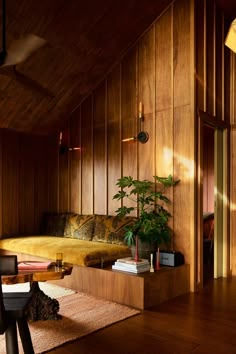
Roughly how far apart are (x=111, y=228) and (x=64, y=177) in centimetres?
162

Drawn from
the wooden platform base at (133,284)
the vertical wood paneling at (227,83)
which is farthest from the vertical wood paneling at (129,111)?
the wooden platform base at (133,284)

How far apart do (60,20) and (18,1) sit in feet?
2.04

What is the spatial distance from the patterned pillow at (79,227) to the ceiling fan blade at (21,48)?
3051mm

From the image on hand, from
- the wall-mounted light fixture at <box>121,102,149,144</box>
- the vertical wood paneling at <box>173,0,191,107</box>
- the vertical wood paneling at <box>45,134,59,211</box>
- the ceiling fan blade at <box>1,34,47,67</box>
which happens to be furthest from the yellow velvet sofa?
the ceiling fan blade at <box>1,34,47,67</box>

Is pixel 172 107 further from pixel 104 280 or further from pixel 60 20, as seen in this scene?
pixel 104 280

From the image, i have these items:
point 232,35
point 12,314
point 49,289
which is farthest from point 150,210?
point 12,314

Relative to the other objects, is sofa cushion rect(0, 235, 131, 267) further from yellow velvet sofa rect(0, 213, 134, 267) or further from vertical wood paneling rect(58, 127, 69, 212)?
vertical wood paneling rect(58, 127, 69, 212)

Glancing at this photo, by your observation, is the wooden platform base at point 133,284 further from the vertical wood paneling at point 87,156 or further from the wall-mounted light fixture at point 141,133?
the wall-mounted light fixture at point 141,133

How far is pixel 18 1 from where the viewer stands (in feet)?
12.2

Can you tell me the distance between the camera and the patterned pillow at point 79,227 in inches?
204

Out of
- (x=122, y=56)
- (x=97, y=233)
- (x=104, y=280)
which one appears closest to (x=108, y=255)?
(x=104, y=280)

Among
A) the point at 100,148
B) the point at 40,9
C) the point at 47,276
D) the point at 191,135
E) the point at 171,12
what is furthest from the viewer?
the point at 100,148

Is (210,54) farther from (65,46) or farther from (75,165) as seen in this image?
(75,165)

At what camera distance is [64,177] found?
6055 mm
